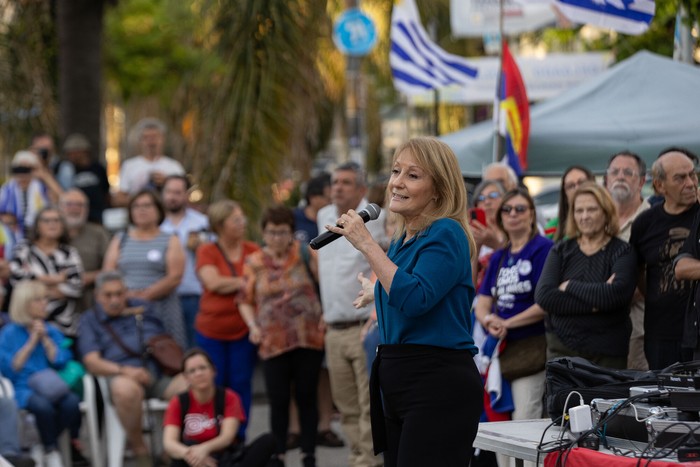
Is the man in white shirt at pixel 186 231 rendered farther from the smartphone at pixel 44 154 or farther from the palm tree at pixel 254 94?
the palm tree at pixel 254 94

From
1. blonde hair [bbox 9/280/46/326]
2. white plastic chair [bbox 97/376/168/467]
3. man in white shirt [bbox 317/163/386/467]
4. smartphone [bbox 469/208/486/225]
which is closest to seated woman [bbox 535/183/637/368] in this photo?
smartphone [bbox 469/208/486/225]

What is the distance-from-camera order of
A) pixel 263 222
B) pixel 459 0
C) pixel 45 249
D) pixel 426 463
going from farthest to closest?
pixel 459 0
pixel 45 249
pixel 263 222
pixel 426 463

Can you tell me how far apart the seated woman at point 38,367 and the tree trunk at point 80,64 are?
5.45 meters

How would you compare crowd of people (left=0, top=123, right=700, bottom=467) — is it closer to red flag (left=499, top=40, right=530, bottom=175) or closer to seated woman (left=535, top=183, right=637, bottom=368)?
seated woman (left=535, top=183, right=637, bottom=368)

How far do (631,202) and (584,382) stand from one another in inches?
84.3

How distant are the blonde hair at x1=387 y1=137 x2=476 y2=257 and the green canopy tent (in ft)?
16.7

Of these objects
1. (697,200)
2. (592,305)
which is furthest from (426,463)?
(697,200)

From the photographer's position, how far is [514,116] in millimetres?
10430

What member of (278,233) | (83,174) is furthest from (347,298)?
(83,174)

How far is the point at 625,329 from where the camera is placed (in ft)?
22.3

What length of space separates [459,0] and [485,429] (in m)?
10.7

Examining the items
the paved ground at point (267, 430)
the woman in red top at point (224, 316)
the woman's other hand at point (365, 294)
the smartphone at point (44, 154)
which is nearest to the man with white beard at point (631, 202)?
the woman's other hand at point (365, 294)

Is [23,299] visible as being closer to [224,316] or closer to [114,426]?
[114,426]

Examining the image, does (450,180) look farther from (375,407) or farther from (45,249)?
(45,249)
